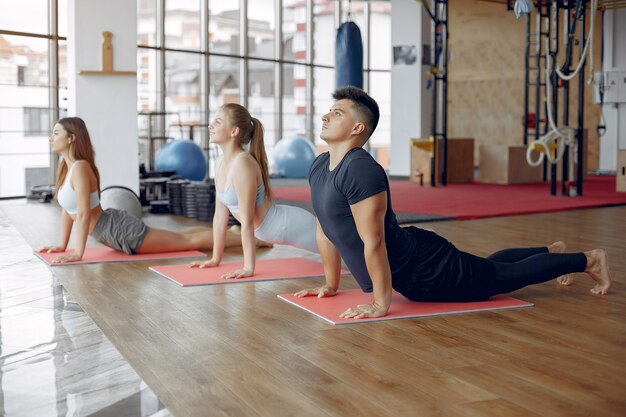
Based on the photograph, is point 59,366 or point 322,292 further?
point 322,292

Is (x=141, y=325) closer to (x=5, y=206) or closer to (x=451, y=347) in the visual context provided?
(x=451, y=347)

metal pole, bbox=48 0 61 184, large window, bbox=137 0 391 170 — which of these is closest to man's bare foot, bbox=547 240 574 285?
metal pole, bbox=48 0 61 184

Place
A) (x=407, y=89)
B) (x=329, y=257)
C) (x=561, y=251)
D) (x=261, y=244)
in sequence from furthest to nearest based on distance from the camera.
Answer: (x=407, y=89) → (x=261, y=244) → (x=561, y=251) → (x=329, y=257)

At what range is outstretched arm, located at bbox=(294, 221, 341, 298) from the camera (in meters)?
3.22

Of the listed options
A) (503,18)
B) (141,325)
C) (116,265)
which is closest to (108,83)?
(116,265)

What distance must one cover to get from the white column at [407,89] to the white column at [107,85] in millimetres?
5935

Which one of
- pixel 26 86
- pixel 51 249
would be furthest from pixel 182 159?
pixel 51 249

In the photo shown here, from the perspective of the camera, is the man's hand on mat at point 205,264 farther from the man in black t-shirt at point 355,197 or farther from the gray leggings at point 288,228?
the man in black t-shirt at point 355,197

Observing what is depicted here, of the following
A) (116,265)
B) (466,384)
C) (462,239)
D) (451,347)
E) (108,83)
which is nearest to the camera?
(466,384)

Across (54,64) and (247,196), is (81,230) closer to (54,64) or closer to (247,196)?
(247,196)

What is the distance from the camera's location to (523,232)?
5.72 meters

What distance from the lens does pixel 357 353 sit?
2.47 meters

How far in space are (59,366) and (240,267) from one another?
72.3 inches

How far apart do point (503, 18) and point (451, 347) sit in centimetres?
1322
